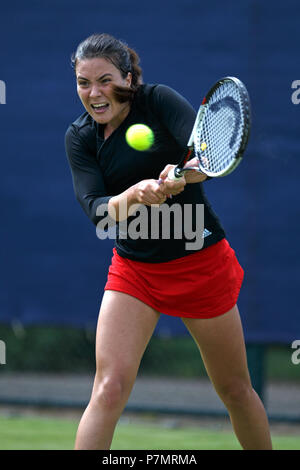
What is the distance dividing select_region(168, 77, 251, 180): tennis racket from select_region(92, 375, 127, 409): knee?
2.10ft

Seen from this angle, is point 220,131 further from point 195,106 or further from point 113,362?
point 195,106

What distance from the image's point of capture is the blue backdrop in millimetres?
4312

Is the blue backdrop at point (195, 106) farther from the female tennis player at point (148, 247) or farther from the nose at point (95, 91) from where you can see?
the nose at point (95, 91)

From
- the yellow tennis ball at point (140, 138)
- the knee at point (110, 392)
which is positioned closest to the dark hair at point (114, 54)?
the yellow tennis ball at point (140, 138)

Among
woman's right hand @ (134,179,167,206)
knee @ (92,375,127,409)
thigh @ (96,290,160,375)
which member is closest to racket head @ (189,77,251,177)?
woman's right hand @ (134,179,167,206)

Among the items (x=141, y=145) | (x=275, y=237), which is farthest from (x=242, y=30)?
(x=141, y=145)

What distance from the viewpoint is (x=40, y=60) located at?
454 centimetres

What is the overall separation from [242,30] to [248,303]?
1512 millimetres

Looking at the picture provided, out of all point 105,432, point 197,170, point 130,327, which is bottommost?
point 105,432

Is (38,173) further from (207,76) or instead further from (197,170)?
(197,170)

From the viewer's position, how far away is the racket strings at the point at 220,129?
221 centimetres

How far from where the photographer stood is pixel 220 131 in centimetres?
232

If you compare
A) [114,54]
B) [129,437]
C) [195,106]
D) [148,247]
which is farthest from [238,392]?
[195,106]

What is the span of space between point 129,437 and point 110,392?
5.66 feet
